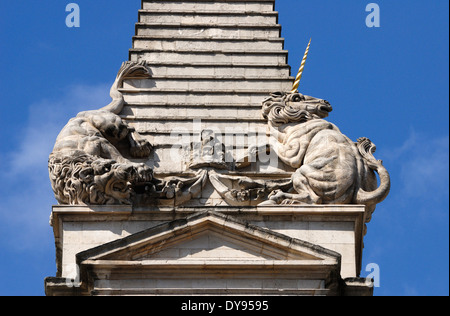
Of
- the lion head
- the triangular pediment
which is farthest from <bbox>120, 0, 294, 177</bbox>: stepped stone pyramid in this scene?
the triangular pediment

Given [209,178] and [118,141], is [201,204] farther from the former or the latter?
[118,141]

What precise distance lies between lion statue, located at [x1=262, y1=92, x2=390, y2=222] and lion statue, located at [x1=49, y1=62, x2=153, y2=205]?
3.09 m

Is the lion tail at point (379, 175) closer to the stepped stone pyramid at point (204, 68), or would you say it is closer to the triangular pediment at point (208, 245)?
the triangular pediment at point (208, 245)

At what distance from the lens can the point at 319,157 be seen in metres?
34.3

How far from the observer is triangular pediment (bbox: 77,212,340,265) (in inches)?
1254

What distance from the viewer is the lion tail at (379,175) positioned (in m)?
33.8

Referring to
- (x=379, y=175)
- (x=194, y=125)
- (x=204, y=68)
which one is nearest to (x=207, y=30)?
(x=204, y=68)

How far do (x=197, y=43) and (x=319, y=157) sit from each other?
5.82 meters

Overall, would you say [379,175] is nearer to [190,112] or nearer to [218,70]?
[190,112]

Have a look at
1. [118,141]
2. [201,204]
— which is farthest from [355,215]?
[118,141]

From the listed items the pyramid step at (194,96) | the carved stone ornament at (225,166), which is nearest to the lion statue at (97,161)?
the carved stone ornament at (225,166)

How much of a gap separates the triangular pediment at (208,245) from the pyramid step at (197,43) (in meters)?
7.21
